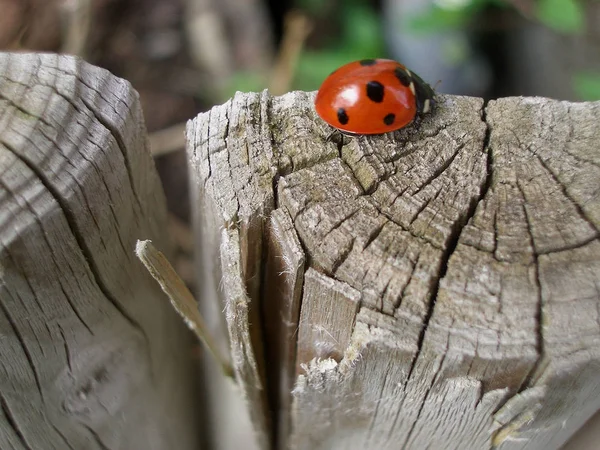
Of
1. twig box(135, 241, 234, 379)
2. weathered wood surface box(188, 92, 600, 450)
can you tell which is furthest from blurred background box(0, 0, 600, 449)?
weathered wood surface box(188, 92, 600, 450)

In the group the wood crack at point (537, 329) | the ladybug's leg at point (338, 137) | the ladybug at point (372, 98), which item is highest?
the ladybug at point (372, 98)

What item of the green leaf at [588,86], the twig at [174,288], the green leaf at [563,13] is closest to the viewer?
the twig at [174,288]

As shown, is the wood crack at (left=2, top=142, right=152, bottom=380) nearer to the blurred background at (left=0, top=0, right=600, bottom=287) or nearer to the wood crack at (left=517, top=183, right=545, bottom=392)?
the wood crack at (left=517, top=183, right=545, bottom=392)

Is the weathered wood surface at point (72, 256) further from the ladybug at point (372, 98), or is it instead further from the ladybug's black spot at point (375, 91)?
the ladybug's black spot at point (375, 91)

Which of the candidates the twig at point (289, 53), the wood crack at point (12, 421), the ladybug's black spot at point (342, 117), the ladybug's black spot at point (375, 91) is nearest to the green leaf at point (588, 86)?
Result: the twig at point (289, 53)

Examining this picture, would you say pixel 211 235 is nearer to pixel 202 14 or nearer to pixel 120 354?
pixel 120 354

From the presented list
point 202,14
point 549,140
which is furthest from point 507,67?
point 549,140
